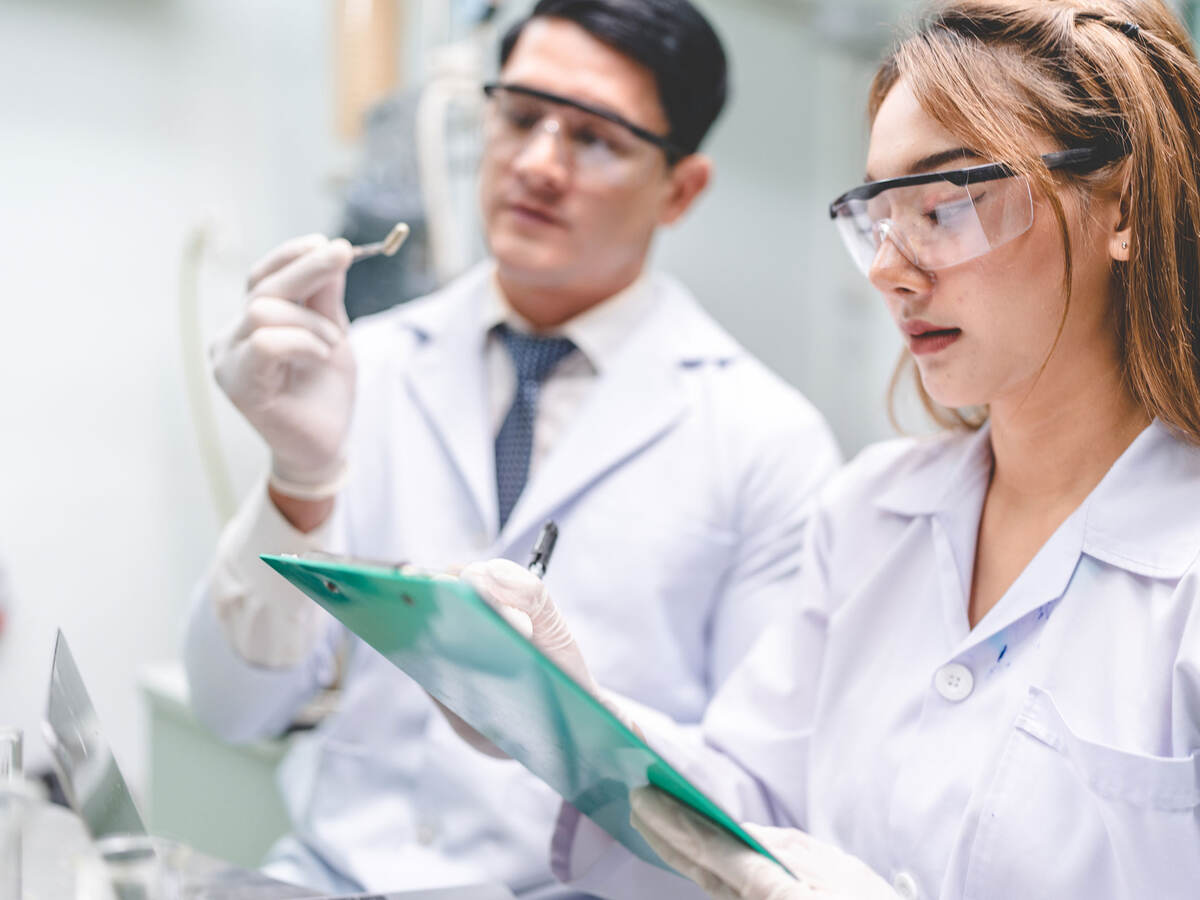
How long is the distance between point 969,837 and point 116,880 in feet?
2.21

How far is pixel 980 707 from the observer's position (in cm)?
101

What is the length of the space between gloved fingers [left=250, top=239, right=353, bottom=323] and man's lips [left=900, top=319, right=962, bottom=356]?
2.03 feet

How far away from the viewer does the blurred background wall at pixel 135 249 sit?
8.13 ft

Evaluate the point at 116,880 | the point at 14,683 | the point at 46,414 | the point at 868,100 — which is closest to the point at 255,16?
the point at 46,414

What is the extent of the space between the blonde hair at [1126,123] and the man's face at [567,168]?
0.60 metres

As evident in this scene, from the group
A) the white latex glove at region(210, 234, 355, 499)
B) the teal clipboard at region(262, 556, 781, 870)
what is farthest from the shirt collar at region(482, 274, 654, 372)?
the teal clipboard at region(262, 556, 781, 870)

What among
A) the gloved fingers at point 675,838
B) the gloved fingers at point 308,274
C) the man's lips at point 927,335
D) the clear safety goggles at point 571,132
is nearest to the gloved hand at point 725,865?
the gloved fingers at point 675,838

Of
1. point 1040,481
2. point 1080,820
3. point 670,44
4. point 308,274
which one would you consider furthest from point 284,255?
point 1080,820

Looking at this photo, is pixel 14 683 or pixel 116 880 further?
pixel 14 683

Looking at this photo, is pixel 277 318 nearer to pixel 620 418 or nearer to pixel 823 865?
pixel 620 418

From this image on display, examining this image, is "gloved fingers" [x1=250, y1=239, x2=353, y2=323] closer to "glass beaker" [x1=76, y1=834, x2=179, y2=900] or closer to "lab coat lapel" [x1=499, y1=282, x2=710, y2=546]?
"lab coat lapel" [x1=499, y1=282, x2=710, y2=546]

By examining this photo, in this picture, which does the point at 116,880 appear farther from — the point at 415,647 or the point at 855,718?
the point at 855,718

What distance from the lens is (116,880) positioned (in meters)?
0.66

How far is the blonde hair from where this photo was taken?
37.6 inches
